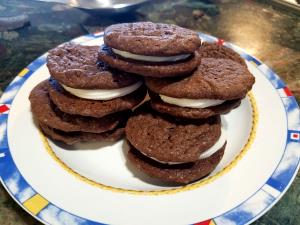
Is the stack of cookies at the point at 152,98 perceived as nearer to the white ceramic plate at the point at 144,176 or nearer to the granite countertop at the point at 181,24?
the white ceramic plate at the point at 144,176

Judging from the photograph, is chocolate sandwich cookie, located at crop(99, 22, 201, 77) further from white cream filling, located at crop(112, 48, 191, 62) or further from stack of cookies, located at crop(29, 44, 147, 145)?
stack of cookies, located at crop(29, 44, 147, 145)

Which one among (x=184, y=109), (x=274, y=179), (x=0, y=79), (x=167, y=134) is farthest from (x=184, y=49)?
(x=0, y=79)

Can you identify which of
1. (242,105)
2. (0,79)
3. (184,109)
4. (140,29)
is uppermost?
(140,29)

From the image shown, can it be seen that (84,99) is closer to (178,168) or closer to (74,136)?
(74,136)

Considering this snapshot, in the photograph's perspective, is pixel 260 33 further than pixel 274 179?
Yes

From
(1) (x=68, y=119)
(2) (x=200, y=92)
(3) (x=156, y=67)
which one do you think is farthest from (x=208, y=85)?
(1) (x=68, y=119)

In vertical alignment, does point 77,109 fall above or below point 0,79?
above

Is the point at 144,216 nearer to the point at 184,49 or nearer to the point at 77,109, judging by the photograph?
the point at 77,109
